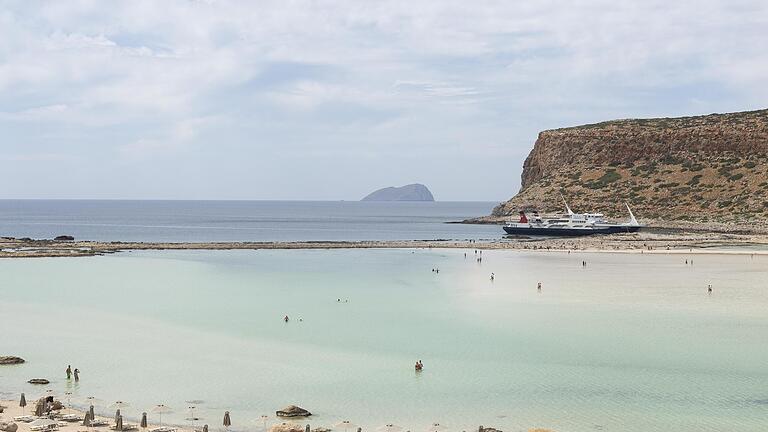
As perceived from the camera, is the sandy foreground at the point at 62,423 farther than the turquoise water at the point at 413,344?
No

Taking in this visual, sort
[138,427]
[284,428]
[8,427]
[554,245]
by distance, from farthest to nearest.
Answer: [554,245] → [138,427] → [284,428] → [8,427]

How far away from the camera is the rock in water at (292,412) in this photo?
25.3 metres

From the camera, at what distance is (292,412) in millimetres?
25328

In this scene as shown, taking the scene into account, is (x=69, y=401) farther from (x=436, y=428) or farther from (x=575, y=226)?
(x=575, y=226)

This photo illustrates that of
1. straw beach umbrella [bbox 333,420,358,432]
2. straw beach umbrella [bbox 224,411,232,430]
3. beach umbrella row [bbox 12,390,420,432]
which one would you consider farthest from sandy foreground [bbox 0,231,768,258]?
straw beach umbrella [bbox 333,420,358,432]

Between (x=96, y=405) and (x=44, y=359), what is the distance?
8.54 meters

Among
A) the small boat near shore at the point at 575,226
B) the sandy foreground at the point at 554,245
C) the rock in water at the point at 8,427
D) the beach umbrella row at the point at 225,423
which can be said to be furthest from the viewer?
the small boat near shore at the point at 575,226

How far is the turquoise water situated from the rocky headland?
6386 centimetres

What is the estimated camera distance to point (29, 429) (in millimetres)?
22844

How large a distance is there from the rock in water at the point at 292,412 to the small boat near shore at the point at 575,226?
318ft

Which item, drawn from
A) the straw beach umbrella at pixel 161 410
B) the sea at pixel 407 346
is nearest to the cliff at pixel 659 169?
the sea at pixel 407 346

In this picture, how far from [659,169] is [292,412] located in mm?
135436

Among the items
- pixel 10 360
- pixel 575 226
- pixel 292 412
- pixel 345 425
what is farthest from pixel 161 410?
pixel 575 226

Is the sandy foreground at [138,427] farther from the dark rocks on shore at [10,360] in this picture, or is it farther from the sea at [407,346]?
the dark rocks on shore at [10,360]
